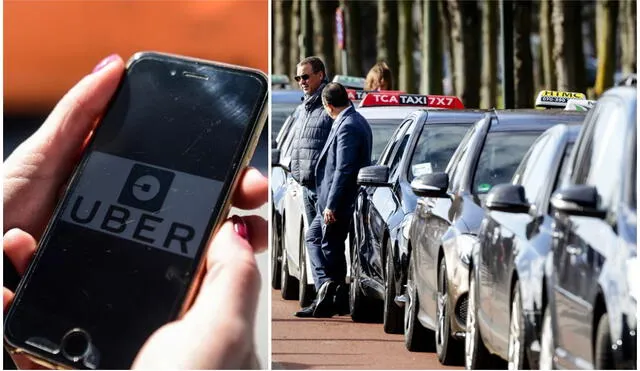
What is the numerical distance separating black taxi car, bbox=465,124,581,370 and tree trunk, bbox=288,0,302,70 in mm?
34250

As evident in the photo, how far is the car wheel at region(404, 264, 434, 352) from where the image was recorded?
12078 mm

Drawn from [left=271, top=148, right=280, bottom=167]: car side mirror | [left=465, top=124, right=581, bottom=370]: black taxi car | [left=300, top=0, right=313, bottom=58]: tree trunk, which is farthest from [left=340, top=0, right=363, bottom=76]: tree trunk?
[left=465, top=124, right=581, bottom=370]: black taxi car

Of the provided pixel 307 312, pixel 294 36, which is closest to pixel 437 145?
pixel 307 312

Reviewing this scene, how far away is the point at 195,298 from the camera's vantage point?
21.7ft

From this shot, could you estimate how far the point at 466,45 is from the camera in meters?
34.1

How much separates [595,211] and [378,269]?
6482 mm

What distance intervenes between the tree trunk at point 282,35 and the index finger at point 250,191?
43.8m

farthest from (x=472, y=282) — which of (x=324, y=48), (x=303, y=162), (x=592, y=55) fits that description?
(x=592, y=55)

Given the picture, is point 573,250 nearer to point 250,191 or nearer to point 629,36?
point 250,191

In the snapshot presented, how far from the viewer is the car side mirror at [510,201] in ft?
29.7

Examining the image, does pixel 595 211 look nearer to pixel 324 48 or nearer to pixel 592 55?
pixel 324 48

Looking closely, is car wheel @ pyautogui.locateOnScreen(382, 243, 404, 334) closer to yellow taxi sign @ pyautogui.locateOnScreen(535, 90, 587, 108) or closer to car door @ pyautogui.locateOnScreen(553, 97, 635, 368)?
yellow taxi sign @ pyautogui.locateOnScreen(535, 90, 587, 108)

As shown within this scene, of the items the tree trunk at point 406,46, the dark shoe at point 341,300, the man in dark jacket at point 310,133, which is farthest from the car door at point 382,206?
the tree trunk at point 406,46

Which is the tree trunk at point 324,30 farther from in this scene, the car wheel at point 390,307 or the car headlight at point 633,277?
the car headlight at point 633,277
